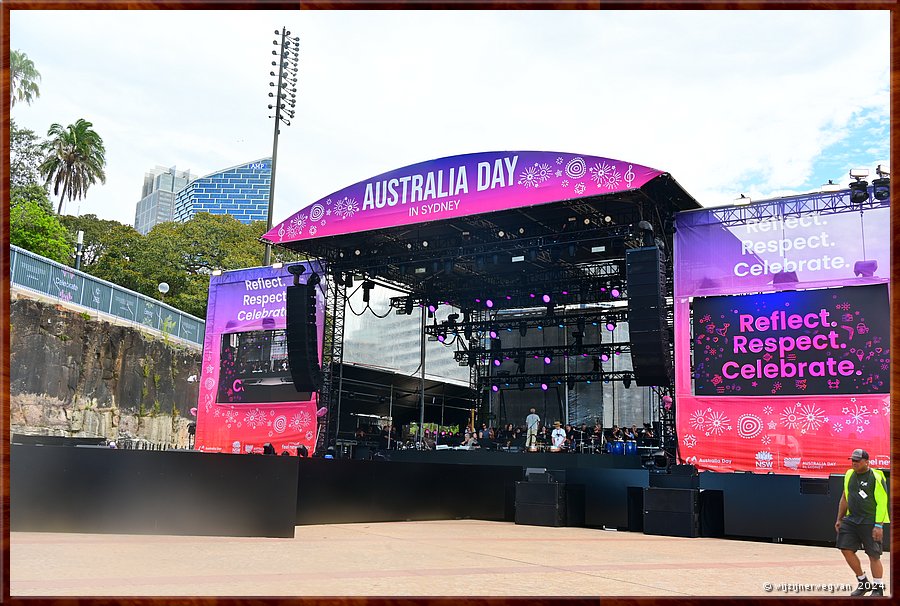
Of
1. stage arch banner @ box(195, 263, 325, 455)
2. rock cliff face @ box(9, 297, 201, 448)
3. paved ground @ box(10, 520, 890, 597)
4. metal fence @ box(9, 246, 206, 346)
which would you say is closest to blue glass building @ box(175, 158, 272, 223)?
metal fence @ box(9, 246, 206, 346)

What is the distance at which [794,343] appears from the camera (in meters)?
14.4

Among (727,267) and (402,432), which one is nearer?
(727,267)

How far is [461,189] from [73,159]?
26.5m

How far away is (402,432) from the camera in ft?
86.6

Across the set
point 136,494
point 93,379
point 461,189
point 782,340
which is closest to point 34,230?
point 93,379

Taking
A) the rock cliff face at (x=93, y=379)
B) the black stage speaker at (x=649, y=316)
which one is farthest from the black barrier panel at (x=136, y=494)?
the rock cliff face at (x=93, y=379)

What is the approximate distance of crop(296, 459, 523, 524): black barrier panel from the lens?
12227mm

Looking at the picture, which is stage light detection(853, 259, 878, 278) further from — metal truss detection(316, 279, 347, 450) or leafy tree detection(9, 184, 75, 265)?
leafy tree detection(9, 184, 75, 265)

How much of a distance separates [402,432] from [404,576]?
20.0m

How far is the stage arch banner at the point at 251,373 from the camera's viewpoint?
2052 centimetres

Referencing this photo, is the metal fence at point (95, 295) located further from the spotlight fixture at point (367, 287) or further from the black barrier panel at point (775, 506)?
the black barrier panel at point (775, 506)

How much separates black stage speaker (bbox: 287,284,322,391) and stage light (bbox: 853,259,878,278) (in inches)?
487

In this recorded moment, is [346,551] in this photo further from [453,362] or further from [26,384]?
[453,362]

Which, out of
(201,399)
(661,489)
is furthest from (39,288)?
(661,489)
